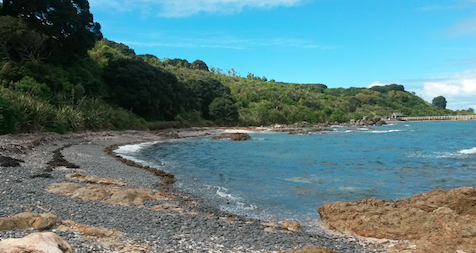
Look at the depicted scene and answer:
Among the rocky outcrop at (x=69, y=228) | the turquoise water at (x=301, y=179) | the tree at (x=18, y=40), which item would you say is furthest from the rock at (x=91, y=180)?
the tree at (x=18, y=40)

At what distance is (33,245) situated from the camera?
12.3 ft

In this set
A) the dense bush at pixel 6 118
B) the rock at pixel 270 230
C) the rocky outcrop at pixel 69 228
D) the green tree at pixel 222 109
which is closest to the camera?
the rocky outcrop at pixel 69 228

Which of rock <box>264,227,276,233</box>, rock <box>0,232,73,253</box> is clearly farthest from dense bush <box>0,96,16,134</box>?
rock <box>0,232,73,253</box>

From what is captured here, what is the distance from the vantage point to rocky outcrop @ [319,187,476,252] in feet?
20.2

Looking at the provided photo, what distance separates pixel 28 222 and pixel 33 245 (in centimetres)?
235

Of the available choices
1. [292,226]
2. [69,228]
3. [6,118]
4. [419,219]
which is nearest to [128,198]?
[69,228]

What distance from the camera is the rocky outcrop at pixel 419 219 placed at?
20.2 feet

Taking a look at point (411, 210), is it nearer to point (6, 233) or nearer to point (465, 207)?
point (465, 207)

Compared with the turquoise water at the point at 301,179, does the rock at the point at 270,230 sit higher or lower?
higher

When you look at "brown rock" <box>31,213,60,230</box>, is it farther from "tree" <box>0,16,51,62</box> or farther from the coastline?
"tree" <box>0,16,51,62</box>

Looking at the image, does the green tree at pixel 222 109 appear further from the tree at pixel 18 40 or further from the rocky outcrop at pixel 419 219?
the rocky outcrop at pixel 419 219

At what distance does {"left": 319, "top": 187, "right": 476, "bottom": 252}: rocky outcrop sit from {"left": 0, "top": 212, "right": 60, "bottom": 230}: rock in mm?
5978

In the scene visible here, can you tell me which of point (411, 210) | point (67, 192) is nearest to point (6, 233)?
point (67, 192)

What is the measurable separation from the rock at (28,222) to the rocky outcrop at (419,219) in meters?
5.98
